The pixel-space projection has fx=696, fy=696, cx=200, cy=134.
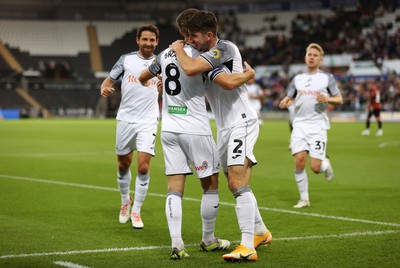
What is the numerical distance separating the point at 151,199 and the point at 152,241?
12.3 ft

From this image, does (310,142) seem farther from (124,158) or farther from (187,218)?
(124,158)

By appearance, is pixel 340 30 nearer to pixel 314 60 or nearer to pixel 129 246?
pixel 314 60

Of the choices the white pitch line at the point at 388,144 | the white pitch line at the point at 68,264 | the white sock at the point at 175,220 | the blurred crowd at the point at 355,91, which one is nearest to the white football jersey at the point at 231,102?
Result: the white sock at the point at 175,220

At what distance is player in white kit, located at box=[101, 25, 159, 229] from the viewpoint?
9.34 meters

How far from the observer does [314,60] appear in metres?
11.2

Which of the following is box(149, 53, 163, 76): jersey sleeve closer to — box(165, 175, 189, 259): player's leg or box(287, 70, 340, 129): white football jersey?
box(165, 175, 189, 259): player's leg

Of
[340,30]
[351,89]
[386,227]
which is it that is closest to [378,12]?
[340,30]

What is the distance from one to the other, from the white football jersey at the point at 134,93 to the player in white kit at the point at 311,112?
2.37 m

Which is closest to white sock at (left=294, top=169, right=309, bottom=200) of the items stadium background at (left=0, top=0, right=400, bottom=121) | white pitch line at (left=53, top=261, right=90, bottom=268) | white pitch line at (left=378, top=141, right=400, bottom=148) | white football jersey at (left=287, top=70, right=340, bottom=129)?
white football jersey at (left=287, top=70, right=340, bottom=129)

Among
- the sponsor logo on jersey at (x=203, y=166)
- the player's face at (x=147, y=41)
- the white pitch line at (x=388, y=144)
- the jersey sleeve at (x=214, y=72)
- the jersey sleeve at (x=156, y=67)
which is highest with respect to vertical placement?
the player's face at (x=147, y=41)

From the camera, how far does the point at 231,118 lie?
22.9 ft

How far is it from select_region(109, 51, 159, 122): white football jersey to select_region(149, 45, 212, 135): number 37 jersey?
8.91ft

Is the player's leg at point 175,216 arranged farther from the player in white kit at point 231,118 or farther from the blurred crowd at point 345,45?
the blurred crowd at point 345,45

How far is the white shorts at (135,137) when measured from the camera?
9.41 m
